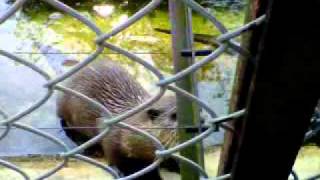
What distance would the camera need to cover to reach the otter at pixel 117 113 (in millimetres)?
2625

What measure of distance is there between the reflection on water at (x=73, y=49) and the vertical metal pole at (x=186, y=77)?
1357mm

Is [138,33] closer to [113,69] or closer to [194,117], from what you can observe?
[113,69]

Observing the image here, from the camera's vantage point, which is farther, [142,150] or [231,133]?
[142,150]

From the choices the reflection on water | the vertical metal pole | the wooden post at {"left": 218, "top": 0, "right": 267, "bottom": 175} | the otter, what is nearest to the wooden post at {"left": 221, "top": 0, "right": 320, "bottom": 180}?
the wooden post at {"left": 218, "top": 0, "right": 267, "bottom": 175}

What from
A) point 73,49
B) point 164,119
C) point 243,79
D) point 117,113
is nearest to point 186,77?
point 243,79

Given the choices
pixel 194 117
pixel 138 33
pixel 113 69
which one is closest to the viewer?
pixel 194 117

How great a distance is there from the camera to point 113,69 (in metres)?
3.07

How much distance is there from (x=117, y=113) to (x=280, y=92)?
1.96 metres

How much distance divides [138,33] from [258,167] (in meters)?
2.72

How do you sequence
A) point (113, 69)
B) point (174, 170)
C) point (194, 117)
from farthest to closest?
1. point (113, 69)
2. point (174, 170)
3. point (194, 117)

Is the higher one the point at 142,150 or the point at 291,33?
the point at 291,33

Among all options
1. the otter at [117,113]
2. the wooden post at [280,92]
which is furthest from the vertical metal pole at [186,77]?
the otter at [117,113]

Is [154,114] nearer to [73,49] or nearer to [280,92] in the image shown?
[73,49]

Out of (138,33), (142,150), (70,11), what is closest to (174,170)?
(142,150)
